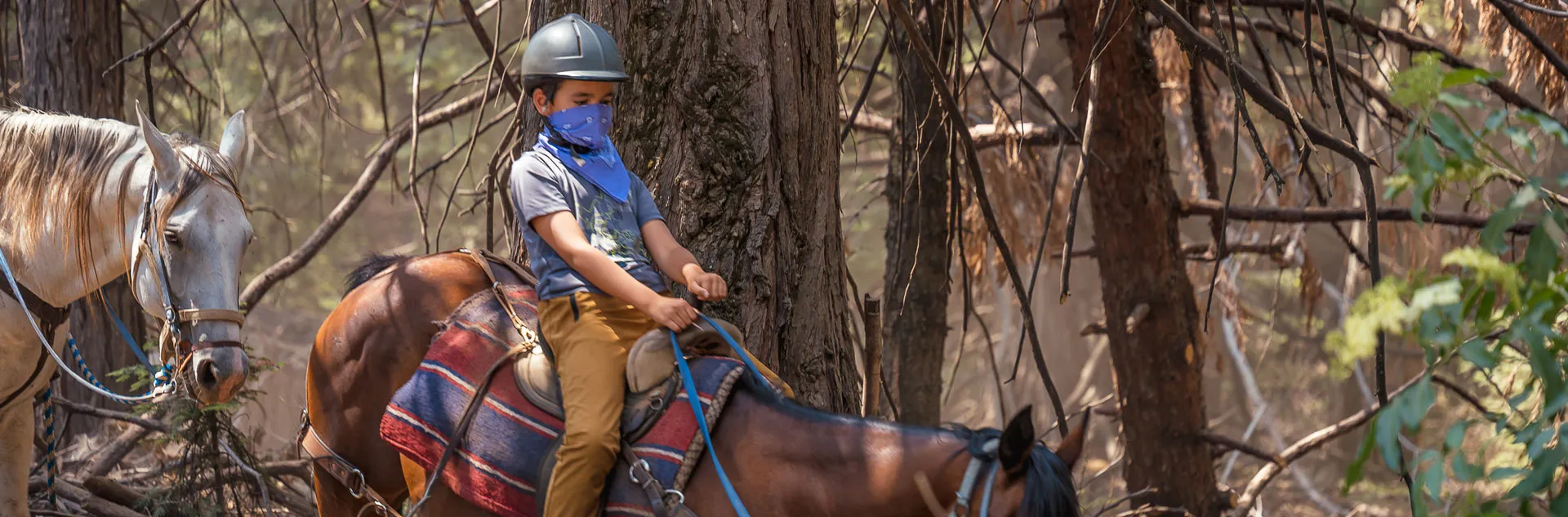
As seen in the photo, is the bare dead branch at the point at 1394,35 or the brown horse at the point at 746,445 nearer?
the brown horse at the point at 746,445

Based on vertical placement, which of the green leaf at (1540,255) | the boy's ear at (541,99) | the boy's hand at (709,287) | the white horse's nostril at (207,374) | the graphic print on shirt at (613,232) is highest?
the boy's ear at (541,99)

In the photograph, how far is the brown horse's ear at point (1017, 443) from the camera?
2.34 meters

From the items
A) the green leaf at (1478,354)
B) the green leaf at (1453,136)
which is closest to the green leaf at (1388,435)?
the green leaf at (1478,354)

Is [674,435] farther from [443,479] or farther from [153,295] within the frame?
[153,295]

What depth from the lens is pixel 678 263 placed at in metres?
3.02

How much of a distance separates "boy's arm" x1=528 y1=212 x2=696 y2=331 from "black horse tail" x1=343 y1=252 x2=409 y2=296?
1006 millimetres

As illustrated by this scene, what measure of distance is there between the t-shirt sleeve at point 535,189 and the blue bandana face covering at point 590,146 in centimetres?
8

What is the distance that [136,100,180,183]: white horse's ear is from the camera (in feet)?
12.0

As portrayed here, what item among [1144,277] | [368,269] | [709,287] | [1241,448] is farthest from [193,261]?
[1241,448]

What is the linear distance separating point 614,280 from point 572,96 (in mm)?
546

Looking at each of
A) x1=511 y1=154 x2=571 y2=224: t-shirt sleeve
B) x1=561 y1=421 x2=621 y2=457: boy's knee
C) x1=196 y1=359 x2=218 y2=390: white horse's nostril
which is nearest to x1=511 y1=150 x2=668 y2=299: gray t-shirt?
x1=511 y1=154 x2=571 y2=224: t-shirt sleeve

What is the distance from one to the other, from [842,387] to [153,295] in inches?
86.6

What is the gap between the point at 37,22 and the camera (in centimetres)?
642

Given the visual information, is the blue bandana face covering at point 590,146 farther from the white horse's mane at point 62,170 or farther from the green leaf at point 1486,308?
the green leaf at point 1486,308
